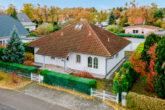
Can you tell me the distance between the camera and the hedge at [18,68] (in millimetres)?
20844

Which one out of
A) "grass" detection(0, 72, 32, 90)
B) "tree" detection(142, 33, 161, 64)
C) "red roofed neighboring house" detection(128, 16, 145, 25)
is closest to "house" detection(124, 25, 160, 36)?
"red roofed neighboring house" detection(128, 16, 145, 25)

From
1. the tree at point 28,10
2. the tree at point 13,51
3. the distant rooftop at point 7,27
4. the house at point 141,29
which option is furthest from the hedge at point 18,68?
the tree at point 28,10

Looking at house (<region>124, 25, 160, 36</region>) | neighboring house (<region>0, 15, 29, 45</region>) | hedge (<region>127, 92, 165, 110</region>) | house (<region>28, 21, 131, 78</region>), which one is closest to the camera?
hedge (<region>127, 92, 165, 110</region>)

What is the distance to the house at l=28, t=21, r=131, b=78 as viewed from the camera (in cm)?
2150

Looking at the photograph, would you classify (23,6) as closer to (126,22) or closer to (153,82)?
(126,22)

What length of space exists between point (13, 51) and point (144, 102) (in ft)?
63.5

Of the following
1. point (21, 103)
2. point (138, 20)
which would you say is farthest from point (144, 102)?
point (138, 20)

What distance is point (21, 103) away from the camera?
15.6 metres

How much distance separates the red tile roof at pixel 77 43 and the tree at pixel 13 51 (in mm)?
2585

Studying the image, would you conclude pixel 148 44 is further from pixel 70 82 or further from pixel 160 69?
pixel 70 82

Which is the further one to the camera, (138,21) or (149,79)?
(138,21)

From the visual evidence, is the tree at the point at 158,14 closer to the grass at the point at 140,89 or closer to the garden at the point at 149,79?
the garden at the point at 149,79

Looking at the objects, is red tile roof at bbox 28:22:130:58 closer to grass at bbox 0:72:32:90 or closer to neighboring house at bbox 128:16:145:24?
grass at bbox 0:72:32:90

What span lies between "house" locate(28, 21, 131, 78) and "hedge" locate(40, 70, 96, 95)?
151 inches
